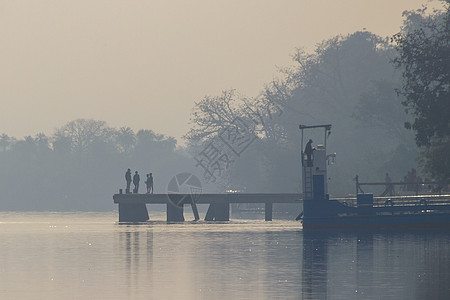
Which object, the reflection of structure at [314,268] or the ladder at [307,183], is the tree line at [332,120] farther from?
the reflection of structure at [314,268]

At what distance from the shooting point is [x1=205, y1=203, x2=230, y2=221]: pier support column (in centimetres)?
7831

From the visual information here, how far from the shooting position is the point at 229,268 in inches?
1054

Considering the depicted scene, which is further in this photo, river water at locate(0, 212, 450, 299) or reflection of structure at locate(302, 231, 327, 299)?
river water at locate(0, 212, 450, 299)

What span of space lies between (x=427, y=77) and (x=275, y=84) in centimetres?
6745

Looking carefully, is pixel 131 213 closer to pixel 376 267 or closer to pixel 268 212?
pixel 268 212

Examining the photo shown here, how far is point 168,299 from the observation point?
20016 mm

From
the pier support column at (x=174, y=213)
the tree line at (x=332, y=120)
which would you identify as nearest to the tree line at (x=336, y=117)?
the tree line at (x=332, y=120)

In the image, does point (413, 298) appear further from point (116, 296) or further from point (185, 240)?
point (185, 240)

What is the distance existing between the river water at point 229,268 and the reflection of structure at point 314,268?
2cm

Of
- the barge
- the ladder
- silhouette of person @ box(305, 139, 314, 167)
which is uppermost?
silhouette of person @ box(305, 139, 314, 167)

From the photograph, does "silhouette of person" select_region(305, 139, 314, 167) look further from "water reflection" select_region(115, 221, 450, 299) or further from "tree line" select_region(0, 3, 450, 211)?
"tree line" select_region(0, 3, 450, 211)

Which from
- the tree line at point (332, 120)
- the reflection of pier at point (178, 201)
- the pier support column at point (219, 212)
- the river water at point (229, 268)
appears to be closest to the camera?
the river water at point (229, 268)

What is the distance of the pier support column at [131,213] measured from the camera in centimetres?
7619

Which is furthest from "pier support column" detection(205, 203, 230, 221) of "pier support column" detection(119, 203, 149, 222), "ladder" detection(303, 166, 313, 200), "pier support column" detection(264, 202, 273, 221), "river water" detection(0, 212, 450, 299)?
"river water" detection(0, 212, 450, 299)
